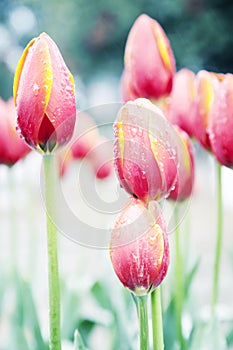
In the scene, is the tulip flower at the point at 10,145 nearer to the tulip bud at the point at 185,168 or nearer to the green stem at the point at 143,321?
the tulip bud at the point at 185,168

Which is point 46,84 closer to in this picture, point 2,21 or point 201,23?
point 201,23

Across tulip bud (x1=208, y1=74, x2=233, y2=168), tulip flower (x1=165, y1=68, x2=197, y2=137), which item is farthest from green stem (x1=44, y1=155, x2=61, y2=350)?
tulip flower (x1=165, y1=68, x2=197, y2=137)

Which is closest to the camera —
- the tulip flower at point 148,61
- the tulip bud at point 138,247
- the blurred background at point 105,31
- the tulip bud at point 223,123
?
the tulip bud at point 138,247

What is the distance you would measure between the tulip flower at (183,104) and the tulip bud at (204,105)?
66 mm

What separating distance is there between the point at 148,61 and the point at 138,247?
34cm

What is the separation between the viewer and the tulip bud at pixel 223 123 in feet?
1.79

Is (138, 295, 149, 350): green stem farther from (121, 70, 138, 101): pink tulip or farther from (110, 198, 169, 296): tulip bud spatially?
(121, 70, 138, 101): pink tulip

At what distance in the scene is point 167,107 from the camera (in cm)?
79

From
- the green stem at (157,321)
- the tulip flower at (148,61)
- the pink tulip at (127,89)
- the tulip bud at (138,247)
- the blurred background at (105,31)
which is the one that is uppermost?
the blurred background at (105,31)

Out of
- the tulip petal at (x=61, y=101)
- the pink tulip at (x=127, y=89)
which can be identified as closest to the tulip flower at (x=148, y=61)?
the pink tulip at (x=127, y=89)

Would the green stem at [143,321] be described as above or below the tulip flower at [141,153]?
below

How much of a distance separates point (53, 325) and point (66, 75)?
16 cm

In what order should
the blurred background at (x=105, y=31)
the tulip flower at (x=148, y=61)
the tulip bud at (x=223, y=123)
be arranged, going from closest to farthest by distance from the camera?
the tulip bud at (x=223, y=123) → the tulip flower at (x=148, y=61) → the blurred background at (x=105, y=31)

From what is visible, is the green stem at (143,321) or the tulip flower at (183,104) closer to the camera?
the green stem at (143,321)
